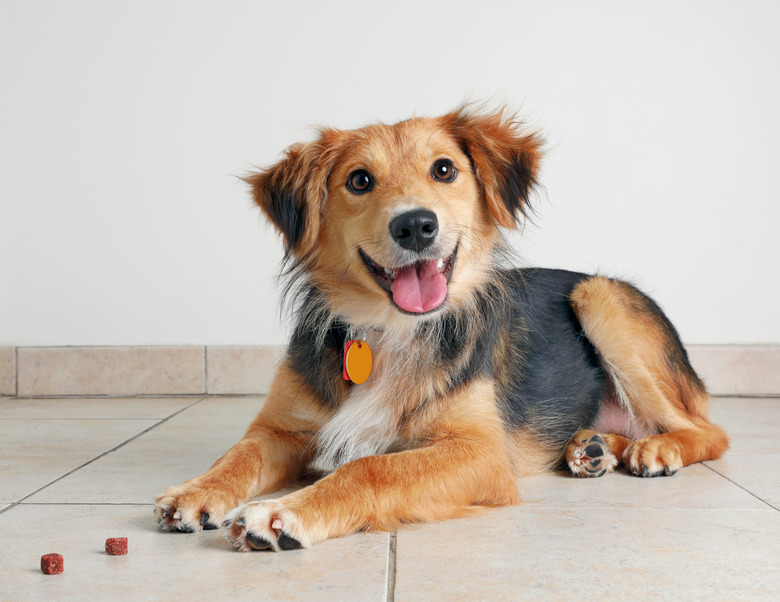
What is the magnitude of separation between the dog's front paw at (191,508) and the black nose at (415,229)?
0.92 m

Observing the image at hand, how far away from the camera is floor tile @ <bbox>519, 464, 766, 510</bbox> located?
248 cm

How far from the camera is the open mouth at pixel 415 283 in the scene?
2.54 meters

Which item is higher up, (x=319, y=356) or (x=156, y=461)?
(x=319, y=356)

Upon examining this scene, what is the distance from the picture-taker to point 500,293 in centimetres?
293

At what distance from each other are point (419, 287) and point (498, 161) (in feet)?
2.09

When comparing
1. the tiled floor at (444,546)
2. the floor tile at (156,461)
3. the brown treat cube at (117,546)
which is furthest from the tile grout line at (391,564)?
the floor tile at (156,461)

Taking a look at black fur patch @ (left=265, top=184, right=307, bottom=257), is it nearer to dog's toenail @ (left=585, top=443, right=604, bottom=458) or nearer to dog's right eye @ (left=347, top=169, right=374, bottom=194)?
dog's right eye @ (left=347, top=169, right=374, bottom=194)

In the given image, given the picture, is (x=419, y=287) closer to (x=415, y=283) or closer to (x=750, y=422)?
(x=415, y=283)

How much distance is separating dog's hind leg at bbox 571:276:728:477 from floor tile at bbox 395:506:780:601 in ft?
2.87

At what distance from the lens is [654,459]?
2891mm

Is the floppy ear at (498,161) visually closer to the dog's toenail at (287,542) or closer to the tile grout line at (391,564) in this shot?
the tile grout line at (391,564)

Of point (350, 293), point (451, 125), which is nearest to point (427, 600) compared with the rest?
point (350, 293)

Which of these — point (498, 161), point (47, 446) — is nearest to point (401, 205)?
point (498, 161)

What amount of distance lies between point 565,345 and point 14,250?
3727mm
